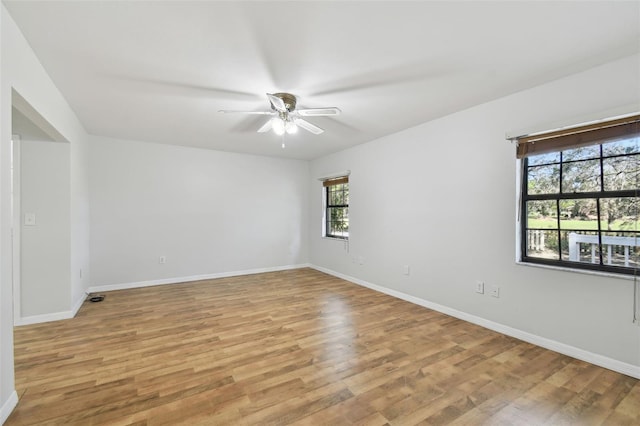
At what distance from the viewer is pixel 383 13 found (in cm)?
163

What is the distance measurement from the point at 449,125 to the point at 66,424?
410 cm

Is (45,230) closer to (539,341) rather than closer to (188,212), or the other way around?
(188,212)

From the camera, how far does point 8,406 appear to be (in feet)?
5.29

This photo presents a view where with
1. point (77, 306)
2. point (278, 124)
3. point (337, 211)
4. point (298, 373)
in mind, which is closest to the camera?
point (298, 373)

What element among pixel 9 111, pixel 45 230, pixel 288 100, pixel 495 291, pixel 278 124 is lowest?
pixel 495 291

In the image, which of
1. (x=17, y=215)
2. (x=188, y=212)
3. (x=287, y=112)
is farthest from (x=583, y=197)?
(x=17, y=215)

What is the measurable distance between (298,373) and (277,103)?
2.19 m

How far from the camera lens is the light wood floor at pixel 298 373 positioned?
1670 mm

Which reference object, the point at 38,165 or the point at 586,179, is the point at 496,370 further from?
the point at 38,165

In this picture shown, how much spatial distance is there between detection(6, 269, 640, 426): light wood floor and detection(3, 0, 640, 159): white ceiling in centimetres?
235

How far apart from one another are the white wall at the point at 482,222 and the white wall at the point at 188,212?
5.69 feet

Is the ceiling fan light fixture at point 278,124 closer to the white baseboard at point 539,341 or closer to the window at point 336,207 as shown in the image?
the window at point 336,207

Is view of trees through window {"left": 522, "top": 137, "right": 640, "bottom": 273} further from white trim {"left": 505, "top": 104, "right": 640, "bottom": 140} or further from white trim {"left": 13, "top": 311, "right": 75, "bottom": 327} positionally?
white trim {"left": 13, "top": 311, "right": 75, "bottom": 327}

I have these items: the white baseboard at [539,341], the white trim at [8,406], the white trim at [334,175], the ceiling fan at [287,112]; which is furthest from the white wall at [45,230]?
the white baseboard at [539,341]
